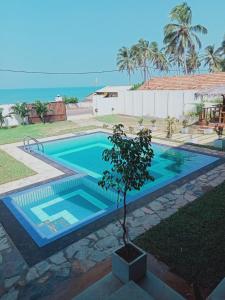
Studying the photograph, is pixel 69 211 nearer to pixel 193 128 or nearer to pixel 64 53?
pixel 193 128

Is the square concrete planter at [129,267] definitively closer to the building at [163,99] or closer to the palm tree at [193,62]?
the building at [163,99]

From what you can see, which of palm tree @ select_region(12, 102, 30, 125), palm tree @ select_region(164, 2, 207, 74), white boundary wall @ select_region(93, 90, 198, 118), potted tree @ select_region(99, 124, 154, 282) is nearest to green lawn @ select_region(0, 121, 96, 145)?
palm tree @ select_region(12, 102, 30, 125)

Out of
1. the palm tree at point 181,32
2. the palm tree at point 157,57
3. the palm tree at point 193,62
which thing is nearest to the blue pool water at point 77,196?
the palm tree at point 181,32

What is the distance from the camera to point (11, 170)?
908 centimetres

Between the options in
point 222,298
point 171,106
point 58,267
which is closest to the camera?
point 222,298

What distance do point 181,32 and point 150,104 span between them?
52.9 ft

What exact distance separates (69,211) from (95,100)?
1706 cm

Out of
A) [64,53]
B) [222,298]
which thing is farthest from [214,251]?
[64,53]

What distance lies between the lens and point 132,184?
3395 mm

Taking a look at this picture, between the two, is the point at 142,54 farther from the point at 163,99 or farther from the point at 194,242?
the point at 194,242

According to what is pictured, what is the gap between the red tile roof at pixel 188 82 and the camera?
2149cm

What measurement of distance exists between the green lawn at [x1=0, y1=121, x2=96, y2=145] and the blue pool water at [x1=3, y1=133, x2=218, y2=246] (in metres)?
4.01

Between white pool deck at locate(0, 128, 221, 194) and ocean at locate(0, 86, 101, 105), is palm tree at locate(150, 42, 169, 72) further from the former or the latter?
white pool deck at locate(0, 128, 221, 194)

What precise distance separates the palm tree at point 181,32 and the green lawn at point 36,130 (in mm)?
20485
